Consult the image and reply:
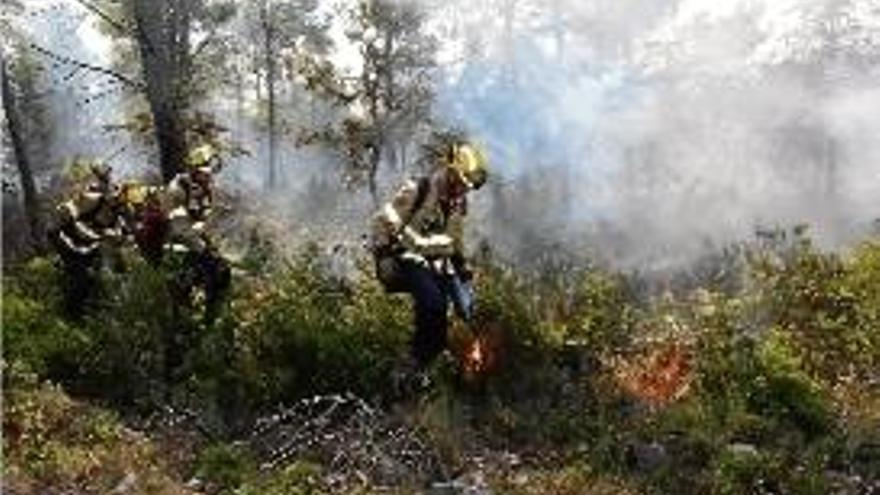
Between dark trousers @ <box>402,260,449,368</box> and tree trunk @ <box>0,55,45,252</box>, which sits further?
tree trunk @ <box>0,55,45,252</box>

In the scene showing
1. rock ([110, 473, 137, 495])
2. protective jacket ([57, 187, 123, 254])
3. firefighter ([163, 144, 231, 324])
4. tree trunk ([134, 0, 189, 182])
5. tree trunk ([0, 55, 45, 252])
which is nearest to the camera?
rock ([110, 473, 137, 495])

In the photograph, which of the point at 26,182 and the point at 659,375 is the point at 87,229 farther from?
the point at 26,182

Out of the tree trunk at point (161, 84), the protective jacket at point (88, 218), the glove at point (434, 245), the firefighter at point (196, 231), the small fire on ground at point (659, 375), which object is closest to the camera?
the glove at point (434, 245)

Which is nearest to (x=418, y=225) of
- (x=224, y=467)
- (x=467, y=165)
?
(x=467, y=165)

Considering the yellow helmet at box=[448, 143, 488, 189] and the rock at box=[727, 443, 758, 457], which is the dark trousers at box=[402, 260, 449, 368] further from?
the rock at box=[727, 443, 758, 457]

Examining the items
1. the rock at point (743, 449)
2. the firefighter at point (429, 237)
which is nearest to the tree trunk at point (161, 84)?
the firefighter at point (429, 237)

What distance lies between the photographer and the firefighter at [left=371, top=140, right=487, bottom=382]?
30.7 feet

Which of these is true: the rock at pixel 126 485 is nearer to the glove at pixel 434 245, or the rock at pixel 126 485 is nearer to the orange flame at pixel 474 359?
the glove at pixel 434 245

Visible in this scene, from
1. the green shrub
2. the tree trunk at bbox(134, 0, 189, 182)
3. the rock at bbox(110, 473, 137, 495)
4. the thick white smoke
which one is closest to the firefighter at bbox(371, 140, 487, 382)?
the green shrub

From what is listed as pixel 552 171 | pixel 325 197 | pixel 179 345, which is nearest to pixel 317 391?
pixel 179 345

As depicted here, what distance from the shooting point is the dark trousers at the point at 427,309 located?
9336 mm

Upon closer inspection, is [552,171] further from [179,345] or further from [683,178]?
[179,345]

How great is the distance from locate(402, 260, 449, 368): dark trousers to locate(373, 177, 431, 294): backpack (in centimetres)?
4

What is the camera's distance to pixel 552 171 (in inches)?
2245
